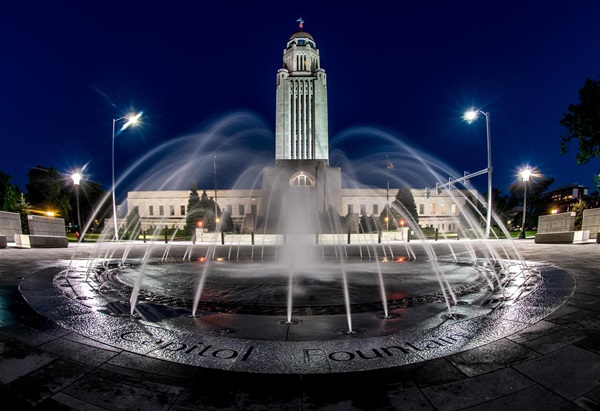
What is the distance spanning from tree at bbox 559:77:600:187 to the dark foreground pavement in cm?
2545

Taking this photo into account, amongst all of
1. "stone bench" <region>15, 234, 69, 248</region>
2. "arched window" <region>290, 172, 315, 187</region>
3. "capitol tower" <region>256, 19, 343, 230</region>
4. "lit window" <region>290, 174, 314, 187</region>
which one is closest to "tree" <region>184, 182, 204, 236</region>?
"arched window" <region>290, 172, 315, 187</region>

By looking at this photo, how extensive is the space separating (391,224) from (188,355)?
172 ft

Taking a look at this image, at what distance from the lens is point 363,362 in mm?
3559

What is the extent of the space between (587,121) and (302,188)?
118ft

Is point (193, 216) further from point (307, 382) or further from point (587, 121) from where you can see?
→ point (307, 382)

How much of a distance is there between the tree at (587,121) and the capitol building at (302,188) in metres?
26.2

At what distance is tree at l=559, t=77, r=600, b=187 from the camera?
2305cm

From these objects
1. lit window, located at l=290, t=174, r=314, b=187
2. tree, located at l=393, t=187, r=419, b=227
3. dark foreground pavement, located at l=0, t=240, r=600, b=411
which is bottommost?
dark foreground pavement, located at l=0, t=240, r=600, b=411

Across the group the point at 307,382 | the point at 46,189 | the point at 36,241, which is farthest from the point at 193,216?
the point at 307,382

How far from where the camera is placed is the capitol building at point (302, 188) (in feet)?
169

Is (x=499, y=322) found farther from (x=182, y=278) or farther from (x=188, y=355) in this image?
(x=182, y=278)

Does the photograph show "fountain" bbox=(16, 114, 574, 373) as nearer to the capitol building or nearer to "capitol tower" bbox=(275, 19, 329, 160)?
the capitol building

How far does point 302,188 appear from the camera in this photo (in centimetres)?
5425

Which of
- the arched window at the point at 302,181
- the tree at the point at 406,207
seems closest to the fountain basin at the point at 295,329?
the arched window at the point at 302,181
